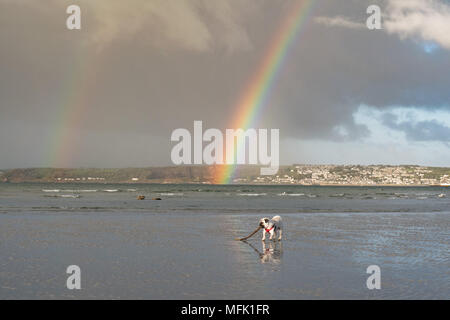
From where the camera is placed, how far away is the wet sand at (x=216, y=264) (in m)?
12.8

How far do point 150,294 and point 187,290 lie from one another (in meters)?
1.01

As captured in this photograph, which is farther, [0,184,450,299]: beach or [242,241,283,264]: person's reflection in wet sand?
[242,241,283,264]: person's reflection in wet sand

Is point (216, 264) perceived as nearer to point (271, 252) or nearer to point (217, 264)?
point (217, 264)

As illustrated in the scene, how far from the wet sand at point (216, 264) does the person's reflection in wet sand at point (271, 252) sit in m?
0.04

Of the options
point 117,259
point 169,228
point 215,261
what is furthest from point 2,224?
point 215,261

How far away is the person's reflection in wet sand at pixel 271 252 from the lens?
18091 millimetres

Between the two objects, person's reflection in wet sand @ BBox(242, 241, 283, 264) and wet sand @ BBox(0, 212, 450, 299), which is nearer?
wet sand @ BBox(0, 212, 450, 299)

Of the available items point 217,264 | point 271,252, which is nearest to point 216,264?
point 217,264

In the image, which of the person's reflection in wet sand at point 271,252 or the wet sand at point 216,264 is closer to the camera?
the wet sand at point 216,264

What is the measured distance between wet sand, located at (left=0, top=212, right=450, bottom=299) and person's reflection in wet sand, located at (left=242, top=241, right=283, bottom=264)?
43mm

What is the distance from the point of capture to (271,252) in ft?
66.6

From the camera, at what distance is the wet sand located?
1277 cm

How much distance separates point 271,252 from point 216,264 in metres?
4.05

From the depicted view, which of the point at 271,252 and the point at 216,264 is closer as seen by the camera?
the point at 216,264
